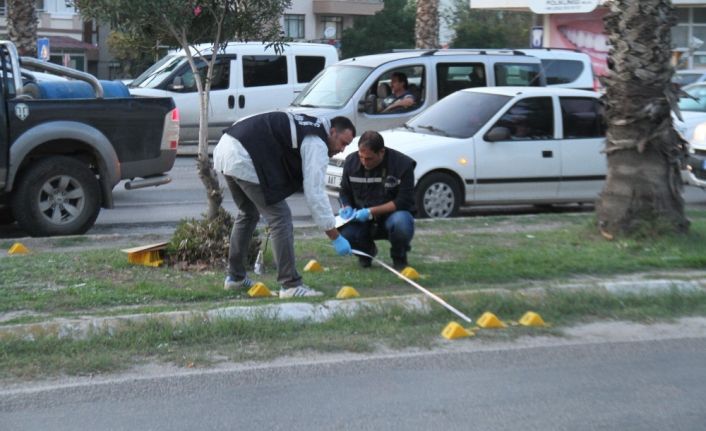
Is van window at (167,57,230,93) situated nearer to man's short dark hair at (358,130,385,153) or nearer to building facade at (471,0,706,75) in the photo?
man's short dark hair at (358,130,385,153)

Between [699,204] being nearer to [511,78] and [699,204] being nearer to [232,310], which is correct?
[511,78]

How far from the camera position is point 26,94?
416 inches

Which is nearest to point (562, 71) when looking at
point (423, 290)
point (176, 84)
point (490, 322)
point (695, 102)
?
point (695, 102)

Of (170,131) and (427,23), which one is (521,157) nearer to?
(170,131)

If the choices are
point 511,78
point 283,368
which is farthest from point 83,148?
point 511,78

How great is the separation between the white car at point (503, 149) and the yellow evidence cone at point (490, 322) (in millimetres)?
4901

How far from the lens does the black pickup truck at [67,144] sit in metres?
10.3

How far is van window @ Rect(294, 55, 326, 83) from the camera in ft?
68.2

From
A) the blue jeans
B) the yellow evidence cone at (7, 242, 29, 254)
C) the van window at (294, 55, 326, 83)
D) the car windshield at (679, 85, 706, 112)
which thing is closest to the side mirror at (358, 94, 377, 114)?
the car windshield at (679, 85, 706, 112)

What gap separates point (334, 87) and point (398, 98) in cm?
101

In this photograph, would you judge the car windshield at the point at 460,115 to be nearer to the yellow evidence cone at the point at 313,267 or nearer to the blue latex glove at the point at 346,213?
the blue latex glove at the point at 346,213

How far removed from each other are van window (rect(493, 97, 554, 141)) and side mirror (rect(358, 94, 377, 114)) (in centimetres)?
301

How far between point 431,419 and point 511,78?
11.4 m

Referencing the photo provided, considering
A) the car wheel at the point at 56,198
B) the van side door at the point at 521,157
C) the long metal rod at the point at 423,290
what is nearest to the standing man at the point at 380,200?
the long metal rod at the point at 423,290
